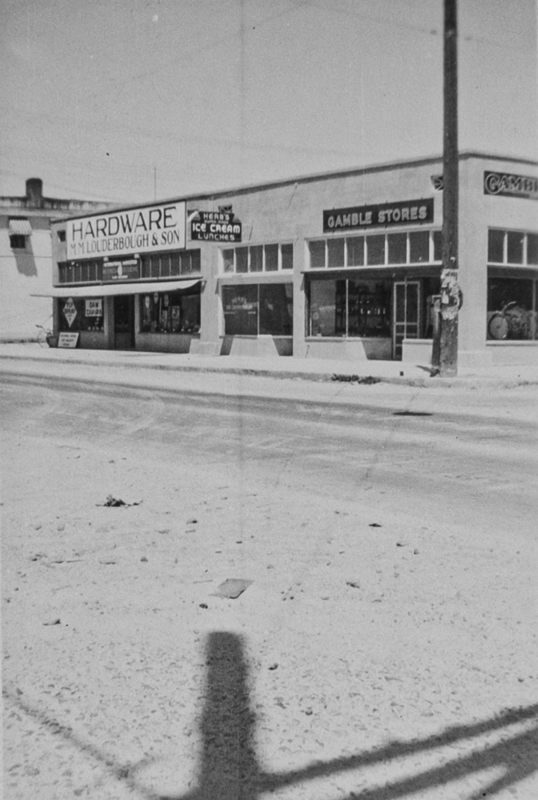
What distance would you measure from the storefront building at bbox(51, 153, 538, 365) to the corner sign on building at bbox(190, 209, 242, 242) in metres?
0.04

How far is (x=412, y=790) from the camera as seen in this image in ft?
9.99

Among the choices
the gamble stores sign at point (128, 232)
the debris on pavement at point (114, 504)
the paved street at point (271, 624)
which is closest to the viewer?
the paved street at point (271, 624)

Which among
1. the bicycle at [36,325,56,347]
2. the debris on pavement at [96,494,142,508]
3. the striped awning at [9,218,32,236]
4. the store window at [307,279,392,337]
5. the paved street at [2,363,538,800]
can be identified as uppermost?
the striped awning at [9,218,32,236]

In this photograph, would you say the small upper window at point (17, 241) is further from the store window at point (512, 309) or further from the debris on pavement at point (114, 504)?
the debris on pavement at point (114, 504)

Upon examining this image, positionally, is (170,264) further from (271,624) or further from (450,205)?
(271,624)

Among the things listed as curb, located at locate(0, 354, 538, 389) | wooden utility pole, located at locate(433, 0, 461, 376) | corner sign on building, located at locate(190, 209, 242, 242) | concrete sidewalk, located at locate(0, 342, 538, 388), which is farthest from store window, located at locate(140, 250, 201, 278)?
wooden utility pole, located at locate(433, 0, 461, 376)

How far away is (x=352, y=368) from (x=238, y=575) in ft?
60.3

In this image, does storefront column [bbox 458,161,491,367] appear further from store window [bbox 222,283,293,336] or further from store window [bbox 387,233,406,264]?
store window [bbox 222,283,293,336]

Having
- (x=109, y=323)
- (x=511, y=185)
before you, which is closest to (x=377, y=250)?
(x=511, y=185)

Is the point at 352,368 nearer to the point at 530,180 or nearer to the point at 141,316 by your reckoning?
the point at 530,180

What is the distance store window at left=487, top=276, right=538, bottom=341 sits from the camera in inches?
1001

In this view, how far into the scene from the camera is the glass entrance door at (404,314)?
1059 inches

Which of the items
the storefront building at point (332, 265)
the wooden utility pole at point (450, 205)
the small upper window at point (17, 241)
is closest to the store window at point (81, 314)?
the storefront building at point (332, 265)

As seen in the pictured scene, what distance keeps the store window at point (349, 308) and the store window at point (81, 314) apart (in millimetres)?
13297
